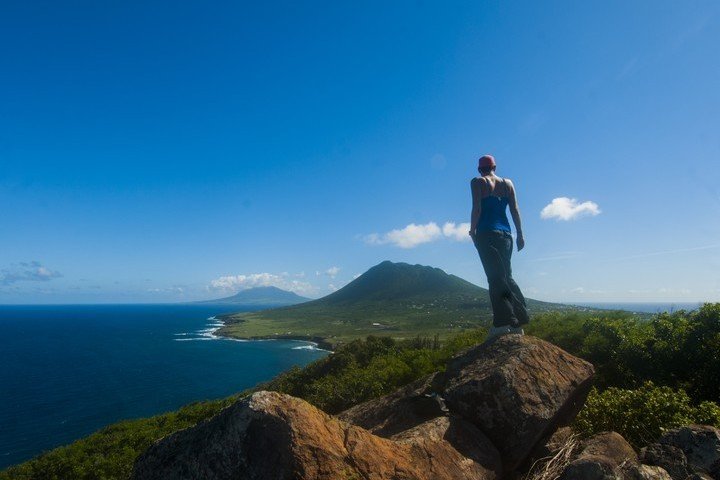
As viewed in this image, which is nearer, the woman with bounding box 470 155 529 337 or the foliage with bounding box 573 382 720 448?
the foliage with bounding box 573 382 720 448

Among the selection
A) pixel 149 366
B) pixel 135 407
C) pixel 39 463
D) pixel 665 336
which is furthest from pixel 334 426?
pixel 149 366

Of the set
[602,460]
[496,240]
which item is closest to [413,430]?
[602,460]

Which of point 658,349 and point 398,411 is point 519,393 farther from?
point 658,349

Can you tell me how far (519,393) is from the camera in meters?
7.07

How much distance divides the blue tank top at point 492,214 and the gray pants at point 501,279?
147 mm

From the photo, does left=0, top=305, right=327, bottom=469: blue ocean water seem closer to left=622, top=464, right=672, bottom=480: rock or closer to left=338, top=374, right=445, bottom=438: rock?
left=338, top=374, right=445, bottom=438: rock

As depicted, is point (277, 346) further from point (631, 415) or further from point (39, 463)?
point (631, 415)

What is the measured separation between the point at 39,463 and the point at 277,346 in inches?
5607

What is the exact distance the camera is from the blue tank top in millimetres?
10852

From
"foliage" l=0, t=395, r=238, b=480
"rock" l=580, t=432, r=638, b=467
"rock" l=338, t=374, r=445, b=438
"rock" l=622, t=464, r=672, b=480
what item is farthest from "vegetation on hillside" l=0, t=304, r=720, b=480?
"foliage" l=0, t=395, r=238, b=480

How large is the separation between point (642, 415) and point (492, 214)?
5526 millimetres

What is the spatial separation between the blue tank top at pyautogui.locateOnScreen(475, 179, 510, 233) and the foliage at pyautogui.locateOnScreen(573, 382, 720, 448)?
4689 millimetres

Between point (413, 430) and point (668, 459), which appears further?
point (413, 430)

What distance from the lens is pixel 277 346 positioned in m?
179
